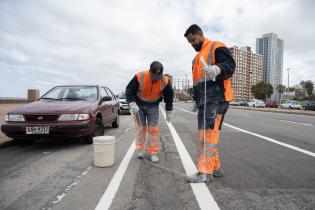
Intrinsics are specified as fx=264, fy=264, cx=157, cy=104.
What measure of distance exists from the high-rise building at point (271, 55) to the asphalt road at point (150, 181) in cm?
11533

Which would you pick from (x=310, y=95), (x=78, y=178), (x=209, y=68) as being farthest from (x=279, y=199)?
(x=310, y=95)

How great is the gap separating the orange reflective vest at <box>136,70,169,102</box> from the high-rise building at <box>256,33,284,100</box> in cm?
11572

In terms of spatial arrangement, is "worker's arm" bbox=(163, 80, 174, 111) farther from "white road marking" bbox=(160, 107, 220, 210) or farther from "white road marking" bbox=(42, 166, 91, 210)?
"white road marking" bbox=(42, 166, 91, 210)

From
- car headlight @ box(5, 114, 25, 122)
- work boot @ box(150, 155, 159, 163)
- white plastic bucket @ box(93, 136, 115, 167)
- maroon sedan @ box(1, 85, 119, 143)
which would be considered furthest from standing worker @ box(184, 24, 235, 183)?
car headlight @ box(5, 114, 25, 122)

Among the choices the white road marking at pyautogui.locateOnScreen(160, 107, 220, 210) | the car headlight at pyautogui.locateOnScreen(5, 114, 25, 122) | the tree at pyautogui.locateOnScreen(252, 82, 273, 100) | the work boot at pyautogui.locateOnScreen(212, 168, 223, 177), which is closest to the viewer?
the white road marking at pyautogui.locateOnScreen(160, 107, 220, 210)

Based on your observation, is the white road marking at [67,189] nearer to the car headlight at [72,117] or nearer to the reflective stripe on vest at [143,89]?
the reflective stripe on vest at [143,89]

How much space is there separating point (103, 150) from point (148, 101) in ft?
4.20

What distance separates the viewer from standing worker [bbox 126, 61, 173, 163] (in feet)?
15.7

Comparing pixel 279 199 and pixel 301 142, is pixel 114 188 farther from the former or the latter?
pixel 301 142

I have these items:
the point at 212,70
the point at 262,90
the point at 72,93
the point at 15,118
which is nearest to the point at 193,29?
the point at 212,70

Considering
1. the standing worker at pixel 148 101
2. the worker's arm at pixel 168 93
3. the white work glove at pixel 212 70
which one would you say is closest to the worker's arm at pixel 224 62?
the white work glove at pixel 212 70

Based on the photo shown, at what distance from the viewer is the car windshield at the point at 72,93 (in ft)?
23.4

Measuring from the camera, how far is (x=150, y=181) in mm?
3705

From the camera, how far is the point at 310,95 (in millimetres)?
90438
